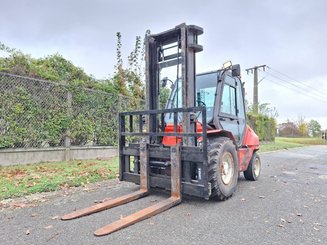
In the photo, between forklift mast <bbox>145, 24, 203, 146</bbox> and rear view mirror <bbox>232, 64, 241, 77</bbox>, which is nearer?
forklift mast <bbox>145, 24, 203, 146</bbox>

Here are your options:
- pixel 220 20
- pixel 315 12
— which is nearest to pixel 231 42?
pixel 220 20

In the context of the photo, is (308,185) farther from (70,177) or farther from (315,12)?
(315,12)

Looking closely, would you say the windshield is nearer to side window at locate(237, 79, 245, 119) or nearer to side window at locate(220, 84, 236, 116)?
side window at locate(220, 84, 236, 116)

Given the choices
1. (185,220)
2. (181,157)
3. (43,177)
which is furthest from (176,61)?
(43,177)

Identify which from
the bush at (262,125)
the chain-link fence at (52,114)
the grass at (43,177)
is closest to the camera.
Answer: the grass at (43,177)

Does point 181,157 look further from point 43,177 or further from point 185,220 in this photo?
point 43,177

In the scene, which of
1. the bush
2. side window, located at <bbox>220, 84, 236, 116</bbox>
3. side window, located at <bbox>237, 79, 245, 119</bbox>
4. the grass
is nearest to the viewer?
the grass

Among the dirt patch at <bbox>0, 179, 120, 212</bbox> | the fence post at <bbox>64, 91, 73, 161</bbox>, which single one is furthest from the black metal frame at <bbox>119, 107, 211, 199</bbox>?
the fence post at <bbox>64, 91, 73, 161</bbox>

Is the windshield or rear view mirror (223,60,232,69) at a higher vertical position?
rear view mirror (223,60,232,69)

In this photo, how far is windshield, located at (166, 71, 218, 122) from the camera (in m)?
4.61

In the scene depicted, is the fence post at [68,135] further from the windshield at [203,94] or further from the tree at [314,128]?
the tree at [314,128]

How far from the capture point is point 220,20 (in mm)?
8383

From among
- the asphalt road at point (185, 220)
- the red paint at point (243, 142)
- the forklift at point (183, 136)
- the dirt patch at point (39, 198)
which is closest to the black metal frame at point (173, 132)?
the forklift at point (183, 136)

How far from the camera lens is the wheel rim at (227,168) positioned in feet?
13.4
